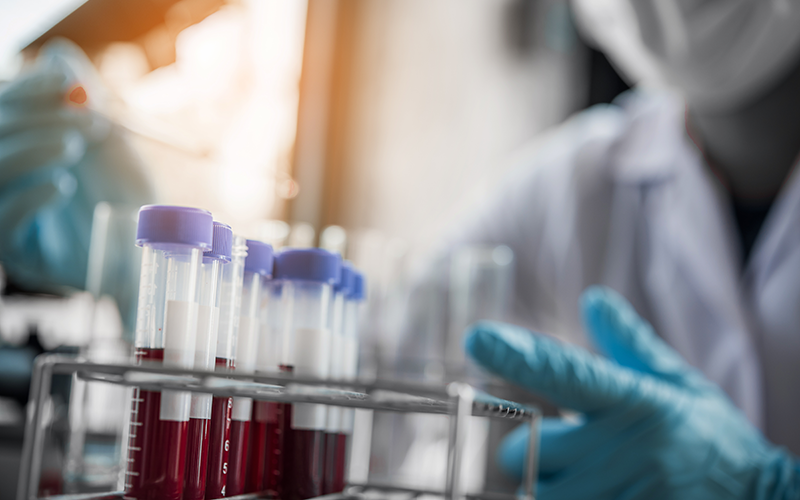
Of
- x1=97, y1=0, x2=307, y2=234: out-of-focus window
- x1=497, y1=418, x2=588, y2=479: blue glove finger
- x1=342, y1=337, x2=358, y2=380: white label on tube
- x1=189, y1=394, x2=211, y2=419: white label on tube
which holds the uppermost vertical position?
x1=97, y1=0, x2=307, y2=234: out-of-focus window

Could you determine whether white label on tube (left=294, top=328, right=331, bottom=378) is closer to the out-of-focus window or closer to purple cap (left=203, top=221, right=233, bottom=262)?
purple cap (left=203, top=221, right=233, bottom=262)

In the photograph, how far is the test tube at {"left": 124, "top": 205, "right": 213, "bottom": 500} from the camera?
45 cm

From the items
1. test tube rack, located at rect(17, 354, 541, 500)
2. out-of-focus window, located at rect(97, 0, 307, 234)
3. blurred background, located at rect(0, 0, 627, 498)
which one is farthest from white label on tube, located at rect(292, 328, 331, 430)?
out-of-focus window, located at rect(97, 0, 307, 234)

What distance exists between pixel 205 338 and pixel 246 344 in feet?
0.27

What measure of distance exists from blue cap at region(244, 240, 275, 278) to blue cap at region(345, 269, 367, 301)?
0.47ft

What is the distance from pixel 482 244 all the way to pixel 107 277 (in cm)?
90

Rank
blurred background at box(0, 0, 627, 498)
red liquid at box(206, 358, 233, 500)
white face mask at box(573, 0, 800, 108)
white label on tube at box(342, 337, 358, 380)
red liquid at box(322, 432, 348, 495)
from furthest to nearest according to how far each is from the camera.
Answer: white face mask at box(573, 0, 800, 108), blurred background at box(0, 0, 627, 498), white label on tube at box(342, 337, 358, 380), red liquid at box(322, 432, 348, 495), red liquid at box(206, 358, 233, 500)

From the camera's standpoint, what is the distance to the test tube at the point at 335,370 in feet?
1.95

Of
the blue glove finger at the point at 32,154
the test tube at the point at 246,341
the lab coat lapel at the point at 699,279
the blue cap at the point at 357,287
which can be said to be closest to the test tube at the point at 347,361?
the blue cap at the point at 357,287

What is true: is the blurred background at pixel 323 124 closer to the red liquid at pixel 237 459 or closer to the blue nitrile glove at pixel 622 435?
the blue nitrile glove at pixel 622 435

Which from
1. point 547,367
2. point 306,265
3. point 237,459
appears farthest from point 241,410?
point 547,367

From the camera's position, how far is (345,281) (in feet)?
2.20

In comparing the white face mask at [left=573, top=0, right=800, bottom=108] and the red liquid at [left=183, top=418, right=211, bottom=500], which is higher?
the white face mask at [left=573, top=0, right=800, bottom=108]

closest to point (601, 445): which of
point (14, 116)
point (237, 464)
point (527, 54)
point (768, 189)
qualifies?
point (237, 464)
